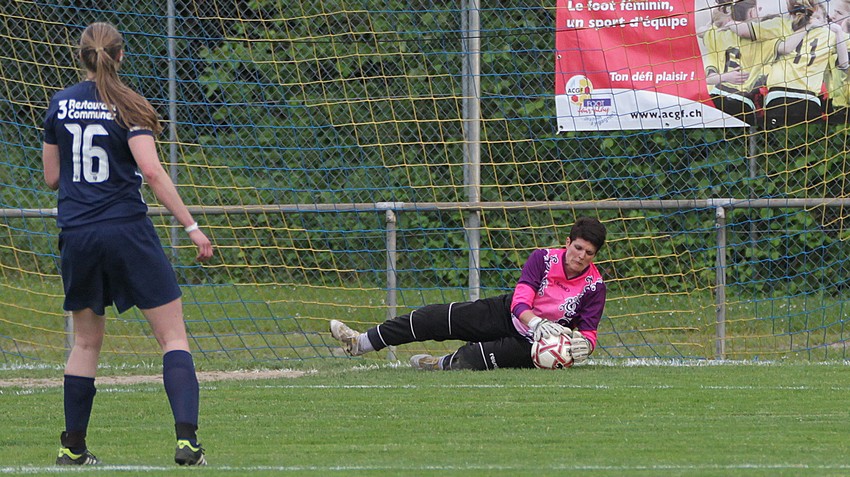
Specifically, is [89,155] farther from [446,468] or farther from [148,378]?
[148,378]

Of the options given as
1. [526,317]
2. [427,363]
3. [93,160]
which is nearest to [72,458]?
[93,160]

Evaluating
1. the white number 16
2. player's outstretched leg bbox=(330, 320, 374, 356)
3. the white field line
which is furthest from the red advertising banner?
the white number 16

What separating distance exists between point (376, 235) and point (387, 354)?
2732mm

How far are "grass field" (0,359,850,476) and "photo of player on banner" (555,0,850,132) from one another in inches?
85.4

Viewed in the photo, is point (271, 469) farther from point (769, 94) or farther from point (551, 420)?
point (769, 94)

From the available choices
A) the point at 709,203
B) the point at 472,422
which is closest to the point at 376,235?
the point at 709,203

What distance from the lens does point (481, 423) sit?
246 inches

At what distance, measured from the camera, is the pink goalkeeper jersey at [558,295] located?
329 inches

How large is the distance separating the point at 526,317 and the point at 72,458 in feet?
12.3

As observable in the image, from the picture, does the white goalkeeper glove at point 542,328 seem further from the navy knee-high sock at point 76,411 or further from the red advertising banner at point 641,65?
the navy knee-high sock at point 76,411

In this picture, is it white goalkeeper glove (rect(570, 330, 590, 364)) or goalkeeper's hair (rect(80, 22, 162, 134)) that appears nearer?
goalkeeper's hair (rect(80, 22, 162, 134))

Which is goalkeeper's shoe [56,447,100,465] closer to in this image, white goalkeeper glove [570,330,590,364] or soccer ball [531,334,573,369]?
soccer ball [531,334,573,369]

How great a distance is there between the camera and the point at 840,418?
6.32 metres

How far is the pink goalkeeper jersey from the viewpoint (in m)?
8.37
